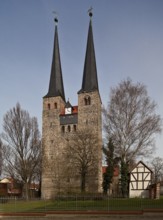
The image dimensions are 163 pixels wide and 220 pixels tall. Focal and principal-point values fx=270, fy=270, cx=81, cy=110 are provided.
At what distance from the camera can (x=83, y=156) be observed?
3856 centimetres

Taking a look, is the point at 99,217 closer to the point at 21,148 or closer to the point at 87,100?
the point at 21,148

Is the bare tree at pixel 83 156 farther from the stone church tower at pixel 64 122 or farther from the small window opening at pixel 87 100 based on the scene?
the small window opening at pixel 87 100

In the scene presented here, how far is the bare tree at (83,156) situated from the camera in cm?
3866

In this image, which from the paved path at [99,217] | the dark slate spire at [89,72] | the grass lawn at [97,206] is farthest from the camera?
the dark slate spire at [89,72]

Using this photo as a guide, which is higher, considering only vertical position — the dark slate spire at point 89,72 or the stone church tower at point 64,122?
the dark slate spire at point 89,72

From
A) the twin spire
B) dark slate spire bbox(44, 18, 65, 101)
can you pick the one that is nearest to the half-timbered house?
the twin spire

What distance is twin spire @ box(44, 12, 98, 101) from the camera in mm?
49406

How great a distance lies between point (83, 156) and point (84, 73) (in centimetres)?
1766

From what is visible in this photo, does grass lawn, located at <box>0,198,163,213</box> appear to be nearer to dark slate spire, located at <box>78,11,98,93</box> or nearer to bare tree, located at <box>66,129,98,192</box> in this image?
bare tree, located at <box>66,129,98,192</box>

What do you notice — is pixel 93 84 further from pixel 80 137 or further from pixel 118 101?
Answer: pixel 118 101

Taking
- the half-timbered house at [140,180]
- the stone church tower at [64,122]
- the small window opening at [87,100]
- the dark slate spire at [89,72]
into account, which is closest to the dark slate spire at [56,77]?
the stone church tower at [64,122]

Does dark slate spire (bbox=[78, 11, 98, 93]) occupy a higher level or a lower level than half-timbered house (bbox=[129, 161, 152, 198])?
higher

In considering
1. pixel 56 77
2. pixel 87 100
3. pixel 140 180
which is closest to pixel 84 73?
pixel 87 100

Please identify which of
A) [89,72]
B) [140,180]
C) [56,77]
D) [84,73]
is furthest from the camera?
[56,77]
